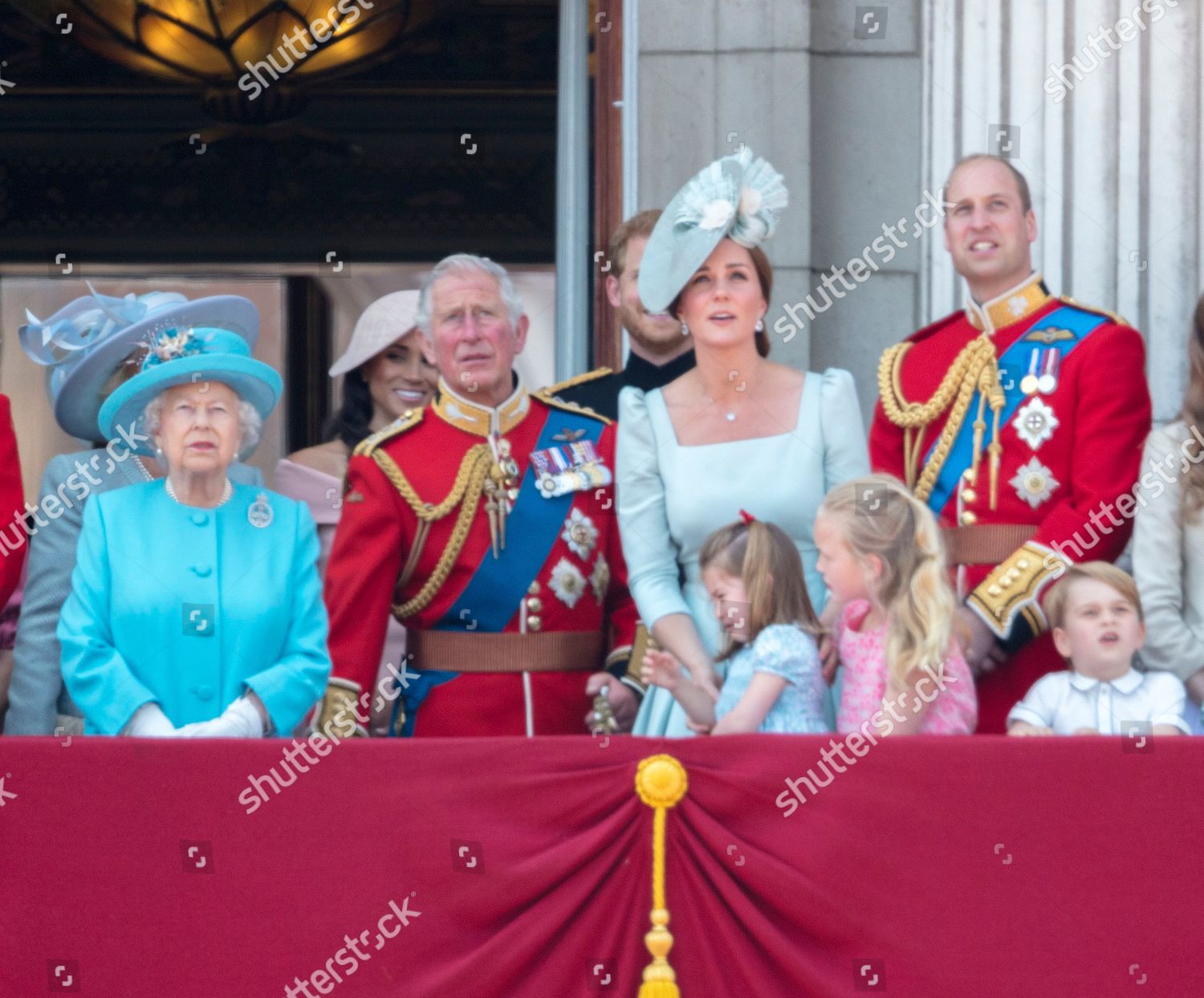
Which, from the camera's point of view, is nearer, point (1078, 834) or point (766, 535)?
point (1078, 834)

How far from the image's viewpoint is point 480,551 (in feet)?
15.8

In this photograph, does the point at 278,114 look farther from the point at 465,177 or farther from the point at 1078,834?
the point at 1078,834

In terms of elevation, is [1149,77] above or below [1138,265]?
above

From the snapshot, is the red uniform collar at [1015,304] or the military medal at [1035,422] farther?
the red uniform collar at [1015,304]

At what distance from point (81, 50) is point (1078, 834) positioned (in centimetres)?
568

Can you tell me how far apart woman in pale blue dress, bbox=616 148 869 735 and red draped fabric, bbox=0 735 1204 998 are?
528 mm

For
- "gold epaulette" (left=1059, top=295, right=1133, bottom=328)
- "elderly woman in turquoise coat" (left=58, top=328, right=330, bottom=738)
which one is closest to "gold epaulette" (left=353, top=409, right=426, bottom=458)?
"elderly woman in turquoise coat" (left=58, top=328, right=330, bottom=738)

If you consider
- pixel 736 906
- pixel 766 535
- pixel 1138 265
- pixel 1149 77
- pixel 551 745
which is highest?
pixel 1149 77

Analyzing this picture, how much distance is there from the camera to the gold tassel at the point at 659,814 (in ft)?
13.0

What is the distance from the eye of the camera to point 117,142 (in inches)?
353

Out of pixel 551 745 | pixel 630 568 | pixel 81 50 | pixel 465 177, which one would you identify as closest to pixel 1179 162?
pixel 630 568

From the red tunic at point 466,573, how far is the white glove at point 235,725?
1.25 ft

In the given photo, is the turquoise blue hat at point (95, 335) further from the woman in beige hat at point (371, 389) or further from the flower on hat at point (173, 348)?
the woman in beige hat at point (371, 389)

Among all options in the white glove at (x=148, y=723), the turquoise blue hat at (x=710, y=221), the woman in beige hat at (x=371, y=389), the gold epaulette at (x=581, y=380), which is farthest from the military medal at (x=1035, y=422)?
the white glove at (x=148, y=723)
